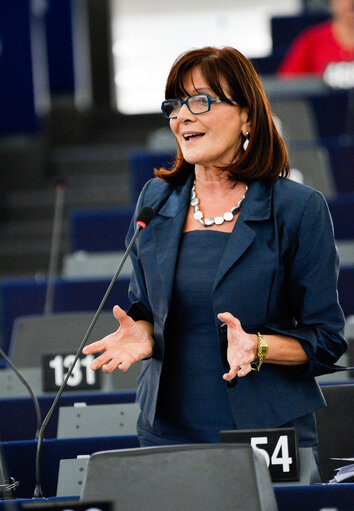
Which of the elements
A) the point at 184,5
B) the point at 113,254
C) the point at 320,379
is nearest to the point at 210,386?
the point at 320,379

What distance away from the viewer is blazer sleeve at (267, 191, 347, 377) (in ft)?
7.43

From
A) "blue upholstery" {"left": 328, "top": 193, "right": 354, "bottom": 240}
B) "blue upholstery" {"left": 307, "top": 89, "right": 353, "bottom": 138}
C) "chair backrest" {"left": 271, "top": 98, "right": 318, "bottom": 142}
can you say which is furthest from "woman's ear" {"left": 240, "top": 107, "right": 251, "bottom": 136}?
"blue upholstery" {"left": 307, "top": 89, "right": 353, "bottom": 138}

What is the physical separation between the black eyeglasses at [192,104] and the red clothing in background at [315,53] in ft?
18.2

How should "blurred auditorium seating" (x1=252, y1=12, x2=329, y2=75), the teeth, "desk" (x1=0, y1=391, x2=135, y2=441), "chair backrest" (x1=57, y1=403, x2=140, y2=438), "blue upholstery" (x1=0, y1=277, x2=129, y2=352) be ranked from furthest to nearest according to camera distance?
"blurred auditorium seating" (x1=252, y1=12, x2=329, y2=75) < "blue upholstery" (x1=0, y1=277, x2=129, y2=352) < "desk" (x1=0, y1=391, x2=135, y2=441) < "chair backrest" (x1=57, y1=403, x2=140, y2=438) < the teeth

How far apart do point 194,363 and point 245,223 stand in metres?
0.31

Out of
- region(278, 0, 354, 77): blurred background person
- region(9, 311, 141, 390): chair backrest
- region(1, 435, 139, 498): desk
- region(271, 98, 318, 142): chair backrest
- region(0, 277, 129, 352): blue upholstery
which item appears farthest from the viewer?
region(278, 0, 354, 77): blurred background person

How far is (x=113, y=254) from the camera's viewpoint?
5164mm

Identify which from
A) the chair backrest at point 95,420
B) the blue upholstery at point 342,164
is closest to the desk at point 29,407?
the chair backrest at point 95,420

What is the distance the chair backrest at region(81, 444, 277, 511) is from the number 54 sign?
0.25 m

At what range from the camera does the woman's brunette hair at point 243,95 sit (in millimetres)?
2346

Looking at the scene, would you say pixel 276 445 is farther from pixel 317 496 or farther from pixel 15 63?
pixel 15 63

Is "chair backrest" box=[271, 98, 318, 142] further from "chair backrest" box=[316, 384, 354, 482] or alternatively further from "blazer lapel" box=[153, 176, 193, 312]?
"blazer lapel" box=[153, 176, 193, 312]

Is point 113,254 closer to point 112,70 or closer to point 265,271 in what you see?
point 265,271

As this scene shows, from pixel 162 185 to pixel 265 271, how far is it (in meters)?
0.38
